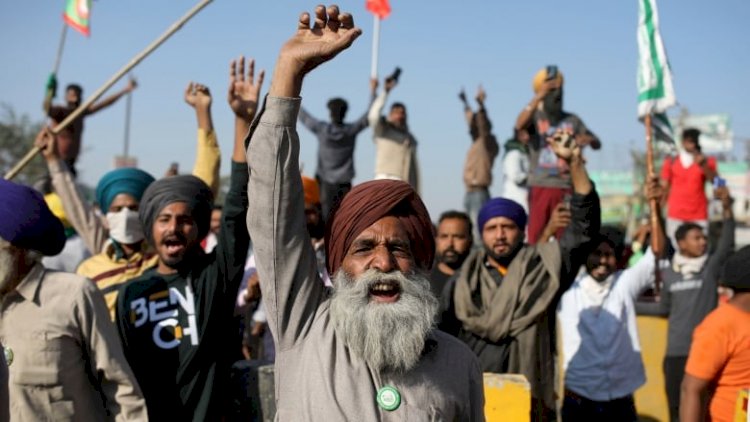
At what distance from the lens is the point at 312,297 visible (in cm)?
232

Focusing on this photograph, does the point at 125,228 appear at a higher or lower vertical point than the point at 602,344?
higher

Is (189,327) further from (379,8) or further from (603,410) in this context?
(379,8)

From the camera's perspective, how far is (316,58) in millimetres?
2219

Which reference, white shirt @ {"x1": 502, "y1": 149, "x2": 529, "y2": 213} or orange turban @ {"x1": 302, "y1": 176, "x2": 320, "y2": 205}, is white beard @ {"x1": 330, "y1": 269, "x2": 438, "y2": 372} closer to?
orange turban @ {"x1": 302, "y1": 176, "x2": 320, "y2": 205}

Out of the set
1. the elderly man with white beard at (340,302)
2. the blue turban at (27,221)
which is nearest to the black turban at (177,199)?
the blue turban at (27,221)

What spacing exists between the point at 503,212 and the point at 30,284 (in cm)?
273

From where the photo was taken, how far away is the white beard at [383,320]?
87.3 inches

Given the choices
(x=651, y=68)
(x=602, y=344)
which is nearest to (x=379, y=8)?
(x=651, y=68)

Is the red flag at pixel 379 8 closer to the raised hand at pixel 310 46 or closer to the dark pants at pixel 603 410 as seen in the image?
the dark pants at pixel 603 410

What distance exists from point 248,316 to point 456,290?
2.42m

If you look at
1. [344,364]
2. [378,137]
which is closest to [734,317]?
[344,364]

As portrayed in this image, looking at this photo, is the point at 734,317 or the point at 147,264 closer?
the point at 734,317

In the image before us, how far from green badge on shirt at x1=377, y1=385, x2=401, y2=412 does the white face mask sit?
2714 millimetres

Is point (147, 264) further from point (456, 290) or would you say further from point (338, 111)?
point (338, 111)
